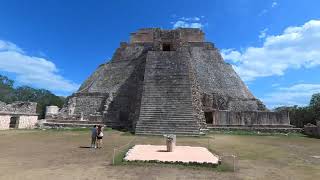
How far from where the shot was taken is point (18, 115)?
2188cm

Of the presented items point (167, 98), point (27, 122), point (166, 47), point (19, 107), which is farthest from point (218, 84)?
point (19, 107)

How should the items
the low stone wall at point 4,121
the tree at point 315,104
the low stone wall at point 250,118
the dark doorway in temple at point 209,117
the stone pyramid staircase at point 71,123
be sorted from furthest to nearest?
1. the tree at point 315,104
2. the dark doorway in temple at point 209,117
3. the stone pyramid staircase at point 71,123
4. the low stone wall at point 250,118
5. the low stone wall at point 4,121

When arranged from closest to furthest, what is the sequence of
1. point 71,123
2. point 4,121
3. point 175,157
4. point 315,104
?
point 175,157, point 4,121, point 71,123, point 315,104

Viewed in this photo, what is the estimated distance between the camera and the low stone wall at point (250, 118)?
21.0 m

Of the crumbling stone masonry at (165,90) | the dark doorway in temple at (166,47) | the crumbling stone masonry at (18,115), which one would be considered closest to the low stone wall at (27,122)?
the crumbling stone masonry at (18,115)

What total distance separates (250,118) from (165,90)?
682 cm

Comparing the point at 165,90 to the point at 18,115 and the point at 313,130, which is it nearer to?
the point at 313,130

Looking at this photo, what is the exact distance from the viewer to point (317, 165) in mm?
8391

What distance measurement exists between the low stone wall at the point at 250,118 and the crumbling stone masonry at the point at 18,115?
47.9ft

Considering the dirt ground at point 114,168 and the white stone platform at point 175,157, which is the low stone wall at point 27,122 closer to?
the dirt ground at point 114,168

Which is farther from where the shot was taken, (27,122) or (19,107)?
(19,107)

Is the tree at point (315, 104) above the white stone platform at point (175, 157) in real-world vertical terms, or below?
above

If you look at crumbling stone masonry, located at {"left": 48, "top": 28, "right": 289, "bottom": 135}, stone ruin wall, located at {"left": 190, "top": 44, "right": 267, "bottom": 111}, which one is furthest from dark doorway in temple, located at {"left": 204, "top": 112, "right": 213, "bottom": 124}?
stone ruin wall, located at {"left": 190, "top": 44, "right": 267, "bottom": 111}

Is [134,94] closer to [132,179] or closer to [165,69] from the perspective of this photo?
[165,69]
